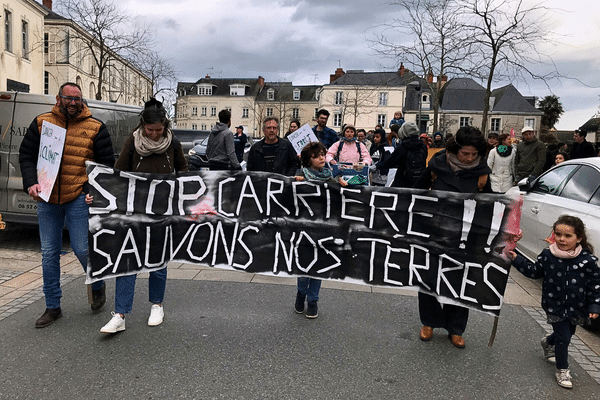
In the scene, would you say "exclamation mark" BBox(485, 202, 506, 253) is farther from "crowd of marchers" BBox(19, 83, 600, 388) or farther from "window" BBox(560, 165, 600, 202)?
"window" BBox(560, 165, 600, 202)

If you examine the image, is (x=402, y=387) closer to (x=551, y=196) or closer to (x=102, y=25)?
(x=551, y=196)

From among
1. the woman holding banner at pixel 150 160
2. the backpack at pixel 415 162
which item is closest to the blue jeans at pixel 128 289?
the woman holding banner at pixel 150 160

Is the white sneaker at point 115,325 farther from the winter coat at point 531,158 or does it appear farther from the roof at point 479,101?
the roof at point 479,101

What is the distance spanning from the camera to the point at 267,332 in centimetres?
413

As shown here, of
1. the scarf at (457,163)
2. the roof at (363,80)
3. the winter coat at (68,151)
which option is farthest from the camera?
the roof at (363,80)

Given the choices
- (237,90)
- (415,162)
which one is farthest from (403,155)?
(237,90)

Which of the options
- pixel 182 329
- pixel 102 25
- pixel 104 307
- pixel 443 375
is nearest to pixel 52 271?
pixel 104 307

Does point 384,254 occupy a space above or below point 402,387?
above

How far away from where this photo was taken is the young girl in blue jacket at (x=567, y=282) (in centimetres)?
334

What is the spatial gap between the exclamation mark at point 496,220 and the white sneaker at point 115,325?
3004 millimetres

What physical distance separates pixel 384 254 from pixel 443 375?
42.5 inches

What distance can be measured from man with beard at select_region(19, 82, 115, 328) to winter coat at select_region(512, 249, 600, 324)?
11.9 feet

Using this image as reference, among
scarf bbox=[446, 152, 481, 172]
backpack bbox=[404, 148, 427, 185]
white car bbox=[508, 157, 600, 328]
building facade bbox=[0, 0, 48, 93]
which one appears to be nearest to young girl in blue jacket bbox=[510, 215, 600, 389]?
scarf bbox=[446, 152, 481, 172]

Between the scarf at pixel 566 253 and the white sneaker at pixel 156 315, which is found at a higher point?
the scarf at pixel 566 253
